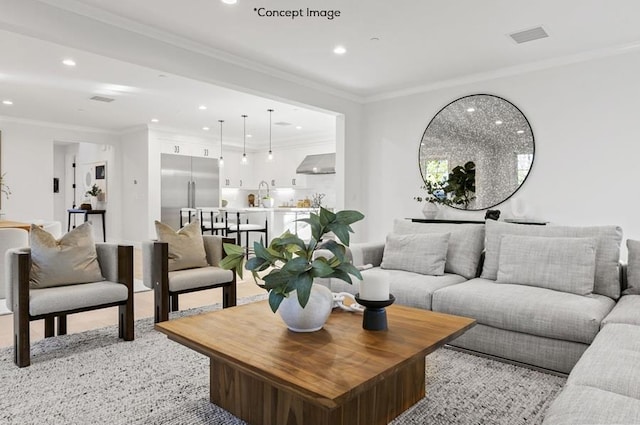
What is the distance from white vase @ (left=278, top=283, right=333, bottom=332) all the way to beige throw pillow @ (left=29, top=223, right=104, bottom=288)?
1847 mm

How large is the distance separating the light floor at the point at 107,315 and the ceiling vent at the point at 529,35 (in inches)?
144

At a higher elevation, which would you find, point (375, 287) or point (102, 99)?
point (102, 99)

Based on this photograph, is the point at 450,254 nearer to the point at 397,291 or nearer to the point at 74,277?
the point at 397,291

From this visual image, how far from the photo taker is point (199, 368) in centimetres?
→ 256

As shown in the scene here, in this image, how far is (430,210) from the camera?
5133 millimetres

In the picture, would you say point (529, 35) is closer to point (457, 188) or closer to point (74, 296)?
point (457, 188)

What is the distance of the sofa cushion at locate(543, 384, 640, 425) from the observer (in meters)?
1.23

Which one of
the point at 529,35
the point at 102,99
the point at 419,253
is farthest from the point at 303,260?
the point at 102,99

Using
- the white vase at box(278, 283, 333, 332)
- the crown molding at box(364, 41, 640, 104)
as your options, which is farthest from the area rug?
the crown molding at box(364, 41, 640, 104)

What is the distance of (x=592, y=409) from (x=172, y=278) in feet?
9.60

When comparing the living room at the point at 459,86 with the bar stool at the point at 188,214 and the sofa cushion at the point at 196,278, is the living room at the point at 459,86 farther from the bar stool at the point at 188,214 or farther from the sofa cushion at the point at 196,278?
the bar stool at the point at 188,214

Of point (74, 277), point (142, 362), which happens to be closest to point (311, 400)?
point (142, 362)

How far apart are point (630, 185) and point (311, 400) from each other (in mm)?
4172

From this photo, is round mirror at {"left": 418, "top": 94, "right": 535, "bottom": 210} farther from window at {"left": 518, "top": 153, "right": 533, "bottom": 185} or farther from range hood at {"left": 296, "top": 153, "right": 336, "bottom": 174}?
range hood at {"left": 296, "top": 153, "right": 336, "bottom": 174}
